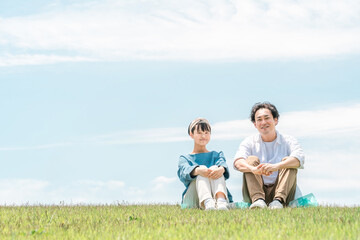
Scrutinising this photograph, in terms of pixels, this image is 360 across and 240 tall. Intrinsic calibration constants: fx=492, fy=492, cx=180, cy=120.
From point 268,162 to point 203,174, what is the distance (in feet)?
5.10

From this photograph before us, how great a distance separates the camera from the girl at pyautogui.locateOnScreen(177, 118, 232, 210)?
8914mm

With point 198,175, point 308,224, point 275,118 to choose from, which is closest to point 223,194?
point 198,175

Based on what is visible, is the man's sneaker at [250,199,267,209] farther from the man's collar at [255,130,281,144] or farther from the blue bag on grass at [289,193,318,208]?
the man's collar at [255,130,281,144]

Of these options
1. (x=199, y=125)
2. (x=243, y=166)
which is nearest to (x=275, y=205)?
(x=243, y=166)

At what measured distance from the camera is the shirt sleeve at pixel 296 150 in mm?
9375

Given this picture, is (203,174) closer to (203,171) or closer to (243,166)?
(203,171)

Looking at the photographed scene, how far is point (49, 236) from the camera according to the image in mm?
5980

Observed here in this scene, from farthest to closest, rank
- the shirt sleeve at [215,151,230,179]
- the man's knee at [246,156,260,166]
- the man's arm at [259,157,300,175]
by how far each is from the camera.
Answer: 1. the man's knee at [246,156,260,166]
2. the shirt sleeve at [215,151,230,179]
3. the man's arm at [259,157,300,175]

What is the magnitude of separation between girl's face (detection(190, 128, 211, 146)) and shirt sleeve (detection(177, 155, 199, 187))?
16.3 inches

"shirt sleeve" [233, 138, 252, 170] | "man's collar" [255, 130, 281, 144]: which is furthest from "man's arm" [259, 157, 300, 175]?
"shirt sleeve" [233, 138, 252, 170]

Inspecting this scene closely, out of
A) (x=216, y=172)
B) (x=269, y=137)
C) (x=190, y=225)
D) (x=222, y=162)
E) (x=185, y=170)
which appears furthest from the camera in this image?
(x=269, y=137)

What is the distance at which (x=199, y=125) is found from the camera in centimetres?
929

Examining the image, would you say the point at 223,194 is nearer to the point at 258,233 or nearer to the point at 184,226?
the point at 184,226

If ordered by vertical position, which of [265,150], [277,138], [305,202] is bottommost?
[305,202]
